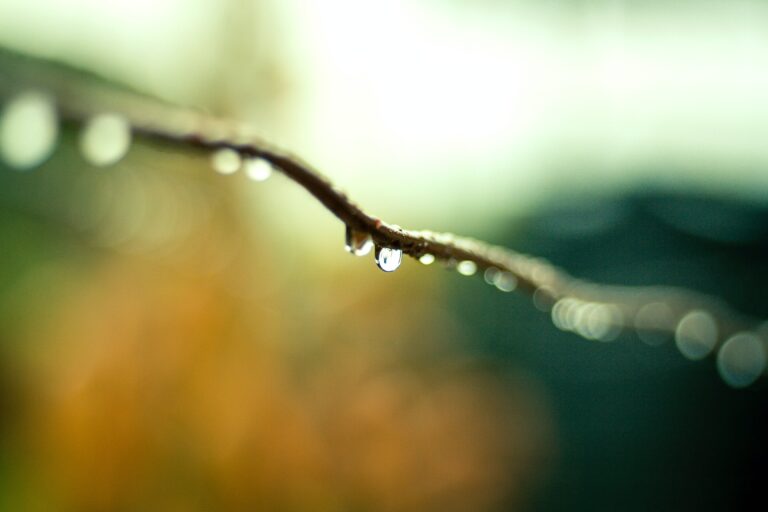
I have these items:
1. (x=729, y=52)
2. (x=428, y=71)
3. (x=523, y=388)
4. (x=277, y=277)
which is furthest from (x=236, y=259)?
(x=729, y=52)

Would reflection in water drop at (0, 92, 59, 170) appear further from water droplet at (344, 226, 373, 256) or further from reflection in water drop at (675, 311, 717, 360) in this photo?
reflection in water drop at (675, 311, 717, 360)

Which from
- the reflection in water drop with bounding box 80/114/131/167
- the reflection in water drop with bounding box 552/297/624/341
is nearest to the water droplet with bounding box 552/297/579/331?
the reflection in water drop with bounding box 552/297/624/341

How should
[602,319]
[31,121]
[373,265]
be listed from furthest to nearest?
[373,265] → [602,319] → [31,121]

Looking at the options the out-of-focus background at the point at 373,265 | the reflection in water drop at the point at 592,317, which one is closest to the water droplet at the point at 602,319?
the reflection in water drop at the point at 592,317

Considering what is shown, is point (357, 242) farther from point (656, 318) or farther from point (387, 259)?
point (656, 318)

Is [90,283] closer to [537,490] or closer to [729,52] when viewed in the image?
[537,490]

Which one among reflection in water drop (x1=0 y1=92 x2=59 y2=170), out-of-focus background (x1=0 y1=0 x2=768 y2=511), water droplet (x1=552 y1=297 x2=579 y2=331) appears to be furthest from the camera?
out-of-focus background (x1=0 y1=0 x2=768 y2=511)

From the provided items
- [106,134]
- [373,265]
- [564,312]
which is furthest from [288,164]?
[373,265]
